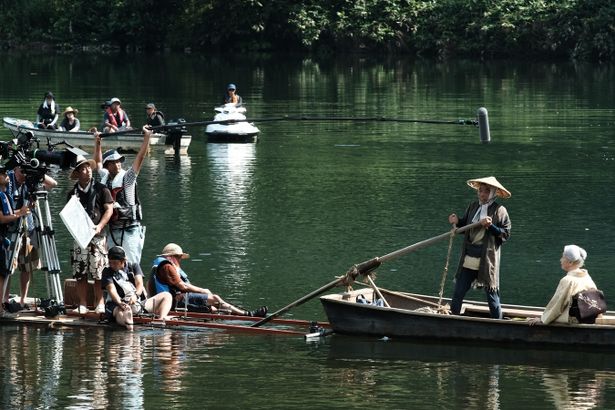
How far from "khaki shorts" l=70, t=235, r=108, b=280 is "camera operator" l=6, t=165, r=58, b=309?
2.30ft

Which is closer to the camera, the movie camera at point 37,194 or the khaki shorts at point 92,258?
the movie camera at point 37,194

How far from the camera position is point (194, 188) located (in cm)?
3180

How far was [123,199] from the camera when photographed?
18875 millimetres

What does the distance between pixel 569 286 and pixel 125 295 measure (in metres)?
5.63

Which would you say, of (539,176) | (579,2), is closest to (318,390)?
(539,176)

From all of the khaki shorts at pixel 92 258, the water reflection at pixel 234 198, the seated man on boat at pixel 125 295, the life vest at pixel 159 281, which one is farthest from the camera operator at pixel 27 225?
the water reflection at pixel 234 198

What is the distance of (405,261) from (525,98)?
33.1 metres

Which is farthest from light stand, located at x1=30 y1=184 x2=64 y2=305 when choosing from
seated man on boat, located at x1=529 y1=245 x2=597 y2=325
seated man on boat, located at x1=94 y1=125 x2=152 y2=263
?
seated man on boat, located at x1=529 y1=245 x2=597 y2=325

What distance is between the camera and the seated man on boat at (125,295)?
18.2 meters

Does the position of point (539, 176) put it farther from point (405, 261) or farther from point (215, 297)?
point (215, 297)

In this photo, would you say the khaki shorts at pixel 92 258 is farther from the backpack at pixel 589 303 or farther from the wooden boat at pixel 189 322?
the backpack at pixel 589 303

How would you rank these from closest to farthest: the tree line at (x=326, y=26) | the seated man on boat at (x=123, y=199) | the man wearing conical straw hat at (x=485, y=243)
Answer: the man wearing conical straw hat at (x=485, y=243) < the seated man on boat at (x=123, y=199) < the tree line at (x=326, y=26)

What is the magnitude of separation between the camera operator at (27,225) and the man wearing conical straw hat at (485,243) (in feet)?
17.6

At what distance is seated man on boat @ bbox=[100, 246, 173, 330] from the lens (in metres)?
18.2
